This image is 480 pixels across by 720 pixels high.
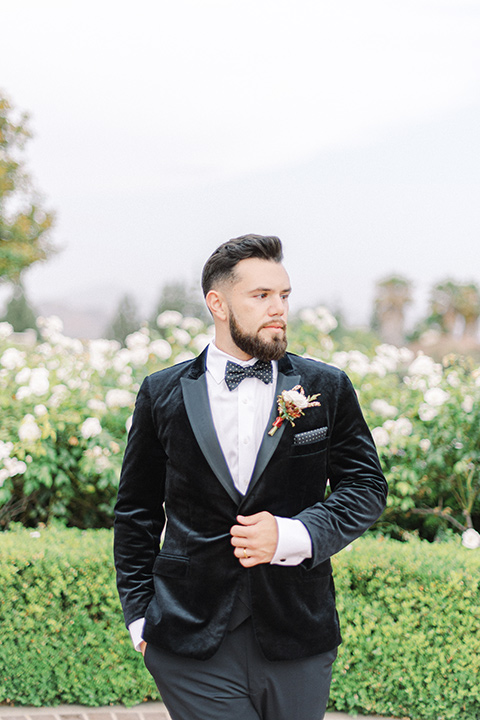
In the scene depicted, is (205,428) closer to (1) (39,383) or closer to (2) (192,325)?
(1) (39,383)

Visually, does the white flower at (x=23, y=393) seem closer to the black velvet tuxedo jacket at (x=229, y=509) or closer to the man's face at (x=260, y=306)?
the black velvet tuxedo jacket at (x=229, y=509)

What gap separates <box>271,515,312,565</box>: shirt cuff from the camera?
165 centimetres

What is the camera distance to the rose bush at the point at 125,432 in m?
4.36

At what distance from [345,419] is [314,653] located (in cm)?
60

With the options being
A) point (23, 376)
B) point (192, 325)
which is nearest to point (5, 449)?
point (23, 376)

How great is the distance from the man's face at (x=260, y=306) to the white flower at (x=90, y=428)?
2.75 meters

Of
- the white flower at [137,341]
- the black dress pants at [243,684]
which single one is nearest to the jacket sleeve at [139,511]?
the black dress pants at [243,684]

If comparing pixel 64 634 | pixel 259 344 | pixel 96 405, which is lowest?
pixel 64 634

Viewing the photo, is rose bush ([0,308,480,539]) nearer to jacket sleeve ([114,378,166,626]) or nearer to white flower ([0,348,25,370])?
white flower ([0,348,25,370])

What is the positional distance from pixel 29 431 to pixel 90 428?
1.20 ft

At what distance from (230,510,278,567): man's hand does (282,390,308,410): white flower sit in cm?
28

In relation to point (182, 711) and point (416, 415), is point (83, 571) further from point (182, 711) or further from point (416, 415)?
point (416, 415)

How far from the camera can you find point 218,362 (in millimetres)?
1928

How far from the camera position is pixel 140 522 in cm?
195
